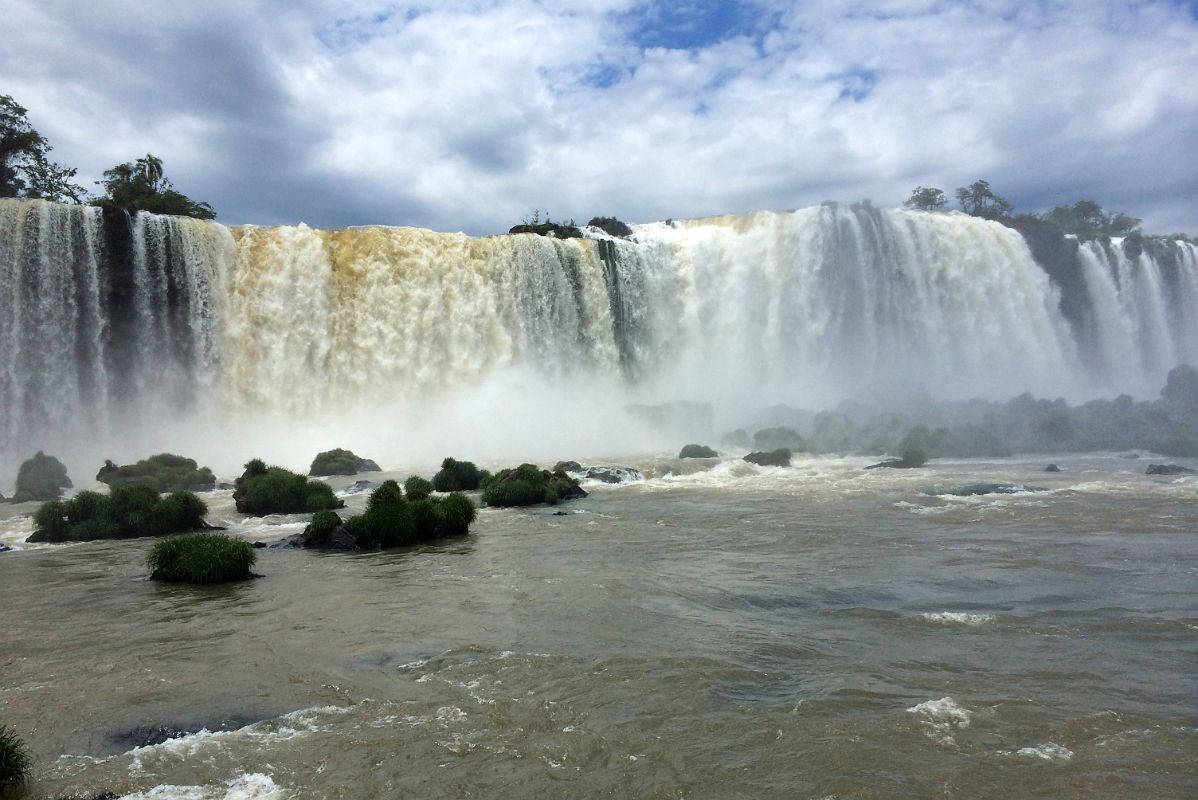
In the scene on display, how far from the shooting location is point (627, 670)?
23.6 feet

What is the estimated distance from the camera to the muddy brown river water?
16.7 ft

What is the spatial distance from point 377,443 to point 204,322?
843cm

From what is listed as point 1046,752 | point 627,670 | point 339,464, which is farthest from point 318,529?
point 339,464

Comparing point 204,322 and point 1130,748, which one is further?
point 204,322

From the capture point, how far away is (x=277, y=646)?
26.1 feet

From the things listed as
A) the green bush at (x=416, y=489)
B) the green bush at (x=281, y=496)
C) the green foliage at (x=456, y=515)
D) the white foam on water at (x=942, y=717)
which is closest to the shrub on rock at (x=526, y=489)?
the green bush at (x=416, y=489)

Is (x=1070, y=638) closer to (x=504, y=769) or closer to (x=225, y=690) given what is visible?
(x=504, y=769)

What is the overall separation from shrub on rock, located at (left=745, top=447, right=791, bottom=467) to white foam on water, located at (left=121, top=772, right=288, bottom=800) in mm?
24773

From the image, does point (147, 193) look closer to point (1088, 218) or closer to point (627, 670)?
point (627, 670)

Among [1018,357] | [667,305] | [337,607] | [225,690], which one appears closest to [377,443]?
[667,305]

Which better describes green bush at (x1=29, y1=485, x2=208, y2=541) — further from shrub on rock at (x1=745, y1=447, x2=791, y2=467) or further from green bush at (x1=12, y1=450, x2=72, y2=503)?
shrub on rock at (x1=745, y1=447, x2=791, y2=467)

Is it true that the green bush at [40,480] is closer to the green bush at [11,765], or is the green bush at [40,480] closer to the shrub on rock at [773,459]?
the green bush at [11,765]

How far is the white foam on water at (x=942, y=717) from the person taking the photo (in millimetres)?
5577

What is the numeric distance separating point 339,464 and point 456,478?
630 centimetres
